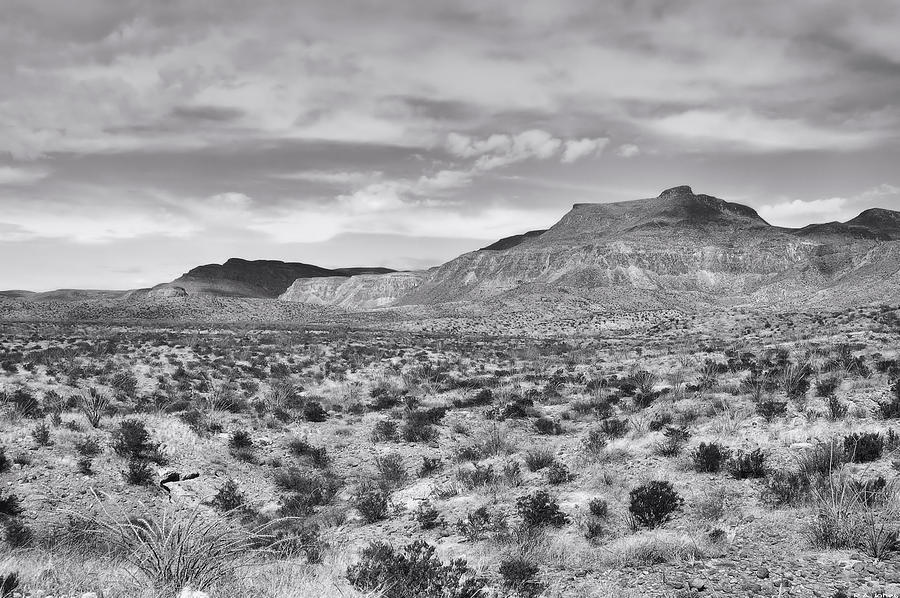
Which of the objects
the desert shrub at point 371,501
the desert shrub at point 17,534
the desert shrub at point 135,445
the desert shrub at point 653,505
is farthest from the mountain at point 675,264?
the desert shrub at point 17,534

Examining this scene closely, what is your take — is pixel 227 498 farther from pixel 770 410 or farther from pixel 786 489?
pixel 770 410

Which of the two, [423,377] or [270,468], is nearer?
[270,468]

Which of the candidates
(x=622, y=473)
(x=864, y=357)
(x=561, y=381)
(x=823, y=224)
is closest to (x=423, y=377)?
(x=561, y=381)

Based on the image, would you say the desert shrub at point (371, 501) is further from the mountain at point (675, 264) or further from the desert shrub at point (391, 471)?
the mountain at point (675, 264)

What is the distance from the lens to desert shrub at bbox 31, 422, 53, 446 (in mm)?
11672

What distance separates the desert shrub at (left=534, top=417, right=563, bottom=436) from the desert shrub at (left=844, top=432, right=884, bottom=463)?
21.4ft

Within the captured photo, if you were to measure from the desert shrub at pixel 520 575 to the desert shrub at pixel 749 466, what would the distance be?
181 inches

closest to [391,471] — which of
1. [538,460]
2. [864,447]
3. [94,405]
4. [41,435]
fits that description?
[538,460]

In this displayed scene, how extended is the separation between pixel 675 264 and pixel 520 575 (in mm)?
121357

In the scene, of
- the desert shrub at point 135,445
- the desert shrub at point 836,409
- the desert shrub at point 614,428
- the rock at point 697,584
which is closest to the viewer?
the rock at point 697,584

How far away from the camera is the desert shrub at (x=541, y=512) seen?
26.4 feet

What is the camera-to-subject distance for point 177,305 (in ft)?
309

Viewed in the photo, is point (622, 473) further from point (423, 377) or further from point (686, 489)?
point (423, 377)

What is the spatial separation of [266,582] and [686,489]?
6877mm
